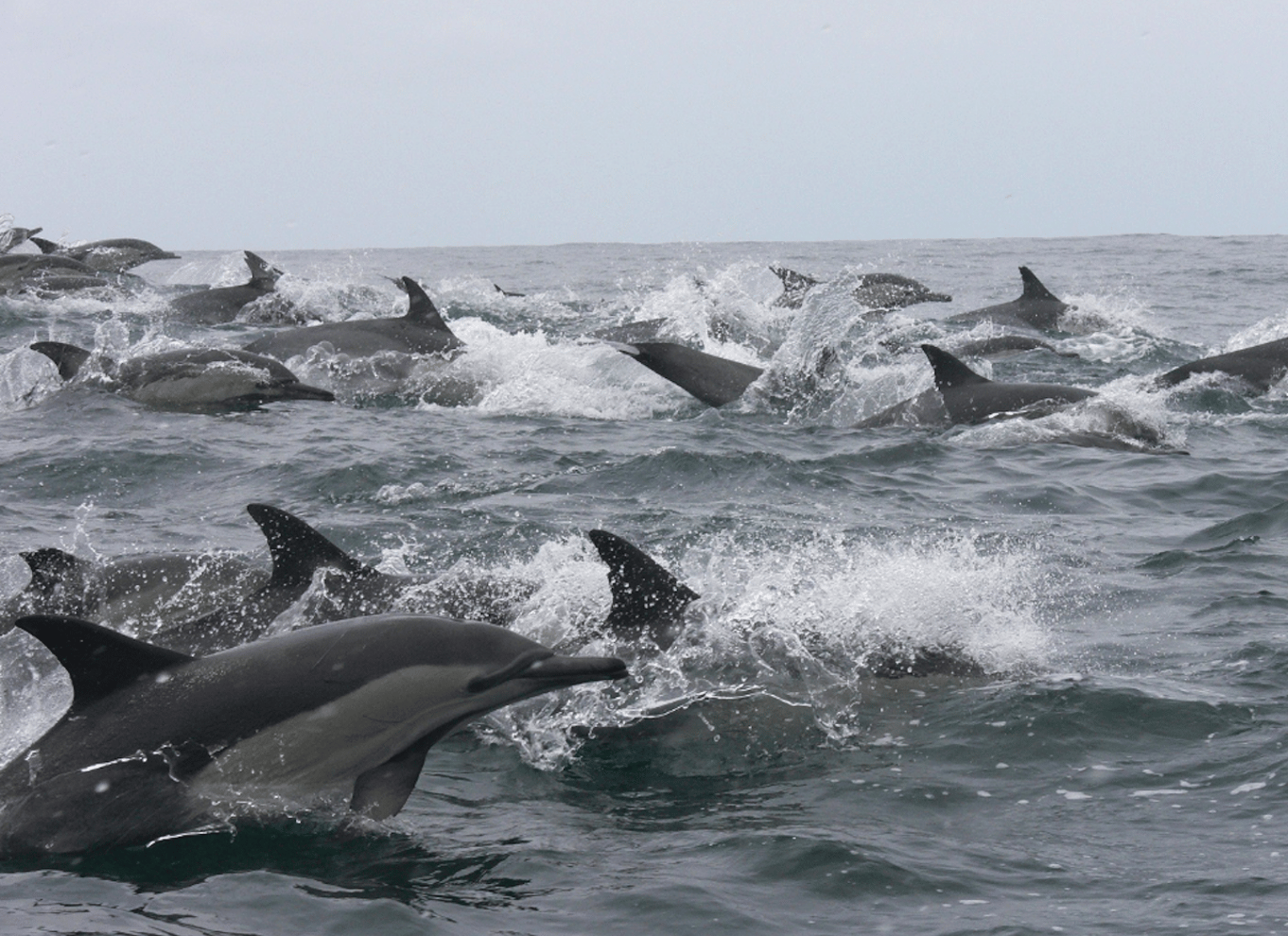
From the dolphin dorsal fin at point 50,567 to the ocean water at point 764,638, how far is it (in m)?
0.42

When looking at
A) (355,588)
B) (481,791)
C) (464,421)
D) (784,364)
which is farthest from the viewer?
(784,364)

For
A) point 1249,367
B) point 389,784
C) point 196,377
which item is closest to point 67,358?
point 196,377

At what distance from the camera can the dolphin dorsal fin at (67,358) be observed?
1590cm

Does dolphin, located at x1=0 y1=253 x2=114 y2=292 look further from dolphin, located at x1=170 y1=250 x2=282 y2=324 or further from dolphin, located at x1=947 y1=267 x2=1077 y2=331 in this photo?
dolphin, located at x1=947 y1=267 x2=1077 y2=331

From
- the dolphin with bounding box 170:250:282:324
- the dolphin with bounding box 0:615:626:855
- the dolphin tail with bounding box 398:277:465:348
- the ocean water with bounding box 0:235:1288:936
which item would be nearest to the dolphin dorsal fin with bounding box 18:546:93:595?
the ocean water with bounding box 0:235:1288:936

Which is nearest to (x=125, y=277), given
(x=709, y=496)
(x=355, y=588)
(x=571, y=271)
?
(x=571, y=271)

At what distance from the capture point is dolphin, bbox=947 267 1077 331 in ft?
76.9

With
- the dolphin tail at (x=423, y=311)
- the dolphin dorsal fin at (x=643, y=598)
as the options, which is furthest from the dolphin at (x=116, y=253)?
the dolphin dorsal fin at (x=643, y=598)

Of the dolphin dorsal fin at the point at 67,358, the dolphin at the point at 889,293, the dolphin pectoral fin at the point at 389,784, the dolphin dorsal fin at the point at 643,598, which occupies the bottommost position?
the dolphin pectoral fin at the point at 389,784

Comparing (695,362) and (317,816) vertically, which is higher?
(695,362)

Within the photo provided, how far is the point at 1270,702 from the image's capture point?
716 cm

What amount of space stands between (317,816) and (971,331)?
18.1 m

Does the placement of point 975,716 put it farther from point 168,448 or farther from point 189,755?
point 168,448

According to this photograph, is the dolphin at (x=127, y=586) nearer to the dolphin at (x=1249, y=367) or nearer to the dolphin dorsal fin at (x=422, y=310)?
the dolphin dorsal fin at (x=422, y=310)
